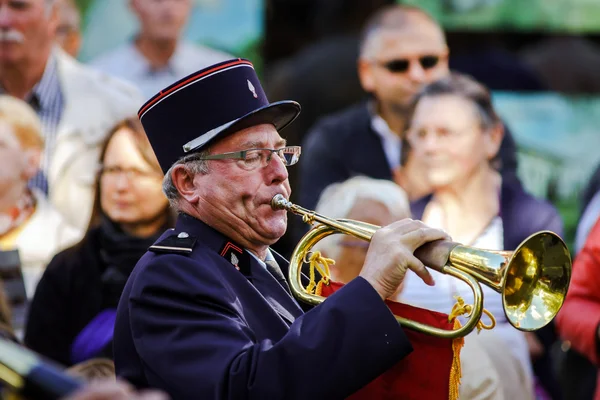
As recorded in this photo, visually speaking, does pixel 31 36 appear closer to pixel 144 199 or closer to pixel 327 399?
pixel 144 199

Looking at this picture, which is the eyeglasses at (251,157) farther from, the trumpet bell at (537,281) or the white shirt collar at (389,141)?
the white shirt collar at (389,141)

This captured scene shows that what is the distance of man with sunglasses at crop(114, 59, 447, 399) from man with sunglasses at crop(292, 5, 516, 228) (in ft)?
10.1

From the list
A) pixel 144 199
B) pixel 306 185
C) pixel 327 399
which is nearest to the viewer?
pixel 327 399

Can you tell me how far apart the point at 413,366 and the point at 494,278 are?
16.0 inches

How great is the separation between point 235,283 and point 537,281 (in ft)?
3.46

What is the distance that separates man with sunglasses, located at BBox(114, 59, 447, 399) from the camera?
3.42 m

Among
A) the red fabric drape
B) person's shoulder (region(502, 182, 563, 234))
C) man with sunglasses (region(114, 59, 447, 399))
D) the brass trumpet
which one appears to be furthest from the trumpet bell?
person's shoulder (region(502, 182, 563, 234))

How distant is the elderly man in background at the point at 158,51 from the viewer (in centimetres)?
802

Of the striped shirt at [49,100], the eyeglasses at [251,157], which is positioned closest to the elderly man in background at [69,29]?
the striped shirt at [49,100]

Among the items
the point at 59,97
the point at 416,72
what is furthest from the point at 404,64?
the point at 59,97

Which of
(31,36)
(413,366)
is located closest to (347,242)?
(413,366)

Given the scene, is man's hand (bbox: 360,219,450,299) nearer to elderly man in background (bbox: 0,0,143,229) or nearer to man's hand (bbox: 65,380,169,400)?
man's hand (bbox: 65,380,169,400)

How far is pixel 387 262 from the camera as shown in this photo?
11.7 ft

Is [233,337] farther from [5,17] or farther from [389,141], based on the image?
[5,17]
